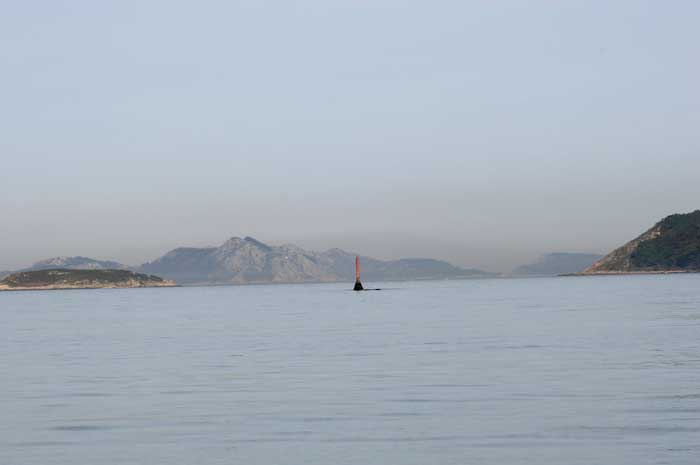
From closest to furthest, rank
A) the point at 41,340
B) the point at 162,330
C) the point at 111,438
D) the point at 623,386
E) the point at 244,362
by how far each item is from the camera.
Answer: the point at 111,438 → the point at 623,386 → the point at 244,362 → the point at 41,340 → the point at 162,330

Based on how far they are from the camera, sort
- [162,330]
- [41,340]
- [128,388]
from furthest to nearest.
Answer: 1. [162,330]
2. [41,340]
3. [128,388]

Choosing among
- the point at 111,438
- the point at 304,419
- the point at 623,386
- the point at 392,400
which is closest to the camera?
the point at 111,438

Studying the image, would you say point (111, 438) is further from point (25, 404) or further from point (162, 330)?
point (162, 330)

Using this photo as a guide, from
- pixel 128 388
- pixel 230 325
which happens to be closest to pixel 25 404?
pixel 128 388

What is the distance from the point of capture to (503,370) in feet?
130

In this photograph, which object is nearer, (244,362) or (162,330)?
(244,362)

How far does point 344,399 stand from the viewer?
31984 millimetres

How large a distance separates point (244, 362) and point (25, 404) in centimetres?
1492

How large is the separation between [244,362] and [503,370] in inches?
481

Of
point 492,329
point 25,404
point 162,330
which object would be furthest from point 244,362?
point 162,330

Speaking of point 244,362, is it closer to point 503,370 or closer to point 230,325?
point 503,370

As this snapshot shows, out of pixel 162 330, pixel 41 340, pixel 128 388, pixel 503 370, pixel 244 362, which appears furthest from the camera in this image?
pixel 162 330

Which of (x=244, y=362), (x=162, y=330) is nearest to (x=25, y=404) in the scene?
(x=244, y=362)

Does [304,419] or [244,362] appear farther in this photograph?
[244,362]
